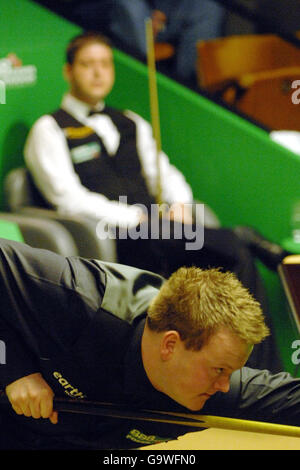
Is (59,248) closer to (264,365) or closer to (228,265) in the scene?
(228,265)

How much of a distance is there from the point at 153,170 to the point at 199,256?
0.36 m

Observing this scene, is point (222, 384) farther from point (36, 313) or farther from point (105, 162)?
point (105, 162)

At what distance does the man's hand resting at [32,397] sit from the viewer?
45.3 inches

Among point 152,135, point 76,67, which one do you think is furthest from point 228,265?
point 76,67

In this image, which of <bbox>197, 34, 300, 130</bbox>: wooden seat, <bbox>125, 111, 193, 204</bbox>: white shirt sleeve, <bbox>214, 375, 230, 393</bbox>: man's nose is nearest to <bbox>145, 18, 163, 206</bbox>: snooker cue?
<bbox>125, 111, 193, 204</bbox>: white shirt sleeve

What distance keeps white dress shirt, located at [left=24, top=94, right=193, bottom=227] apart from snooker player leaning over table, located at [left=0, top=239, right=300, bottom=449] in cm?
25

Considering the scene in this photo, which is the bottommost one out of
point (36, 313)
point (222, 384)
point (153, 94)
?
point (222, 384)

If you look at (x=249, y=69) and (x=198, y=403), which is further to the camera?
(x=249, y=69)

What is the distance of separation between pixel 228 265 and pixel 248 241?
0.71ft

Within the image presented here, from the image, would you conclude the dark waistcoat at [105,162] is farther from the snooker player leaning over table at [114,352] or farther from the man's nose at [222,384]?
the man's nose at [222,384]

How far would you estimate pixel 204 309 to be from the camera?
1091mm

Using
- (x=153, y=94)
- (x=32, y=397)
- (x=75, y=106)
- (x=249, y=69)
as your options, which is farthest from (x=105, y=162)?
(x=249, y=69)

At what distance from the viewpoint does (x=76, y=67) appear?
5.04 feet

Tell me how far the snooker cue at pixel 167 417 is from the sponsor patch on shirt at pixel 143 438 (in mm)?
37
